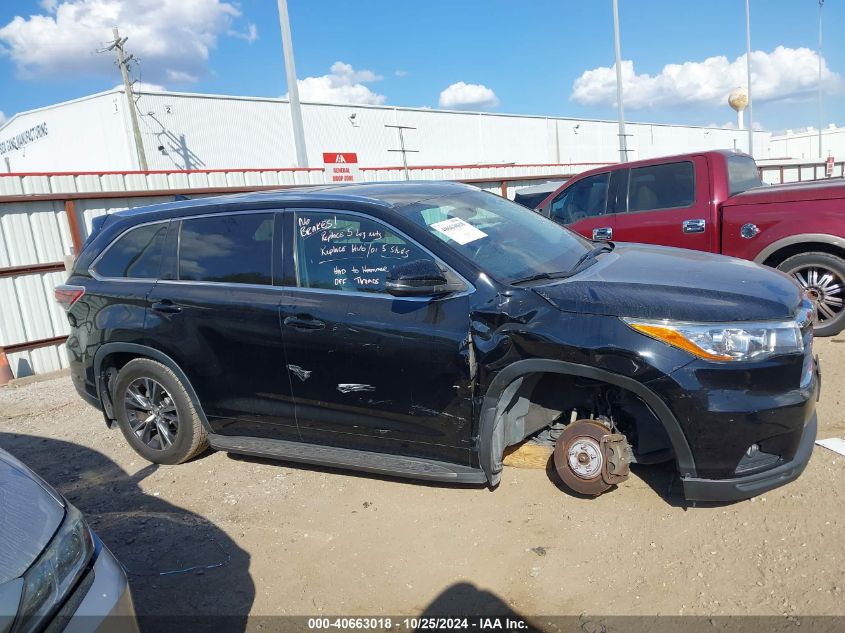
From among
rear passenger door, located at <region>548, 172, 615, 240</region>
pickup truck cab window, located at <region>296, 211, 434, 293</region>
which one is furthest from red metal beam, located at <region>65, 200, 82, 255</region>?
rear passenger door, located at <region>548, 172, 615, 240</region>

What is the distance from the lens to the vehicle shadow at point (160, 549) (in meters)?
2.98

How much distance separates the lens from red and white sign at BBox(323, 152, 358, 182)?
10.5 metres

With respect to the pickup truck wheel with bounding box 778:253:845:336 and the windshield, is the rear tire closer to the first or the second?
the windshield

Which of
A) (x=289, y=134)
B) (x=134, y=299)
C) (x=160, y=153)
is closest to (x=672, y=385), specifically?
(x=134, y=299)

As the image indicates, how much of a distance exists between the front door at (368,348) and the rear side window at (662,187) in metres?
4.11

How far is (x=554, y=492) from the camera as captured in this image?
366 cm

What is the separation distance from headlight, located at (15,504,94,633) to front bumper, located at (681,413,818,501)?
252 centimetres

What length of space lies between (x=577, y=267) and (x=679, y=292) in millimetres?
712

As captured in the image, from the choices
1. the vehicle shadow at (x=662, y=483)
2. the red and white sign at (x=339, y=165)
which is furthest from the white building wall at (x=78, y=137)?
the vehicle shadow at (x=662, y=483)

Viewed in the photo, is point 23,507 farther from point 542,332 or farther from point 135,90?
point 135,90

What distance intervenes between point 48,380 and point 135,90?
107 ft

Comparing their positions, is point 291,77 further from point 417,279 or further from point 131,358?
point 417,279

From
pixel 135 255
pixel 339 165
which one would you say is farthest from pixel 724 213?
pixel 339 165

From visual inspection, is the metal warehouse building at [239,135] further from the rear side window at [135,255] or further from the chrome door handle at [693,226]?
the rear side window at [135,255]
